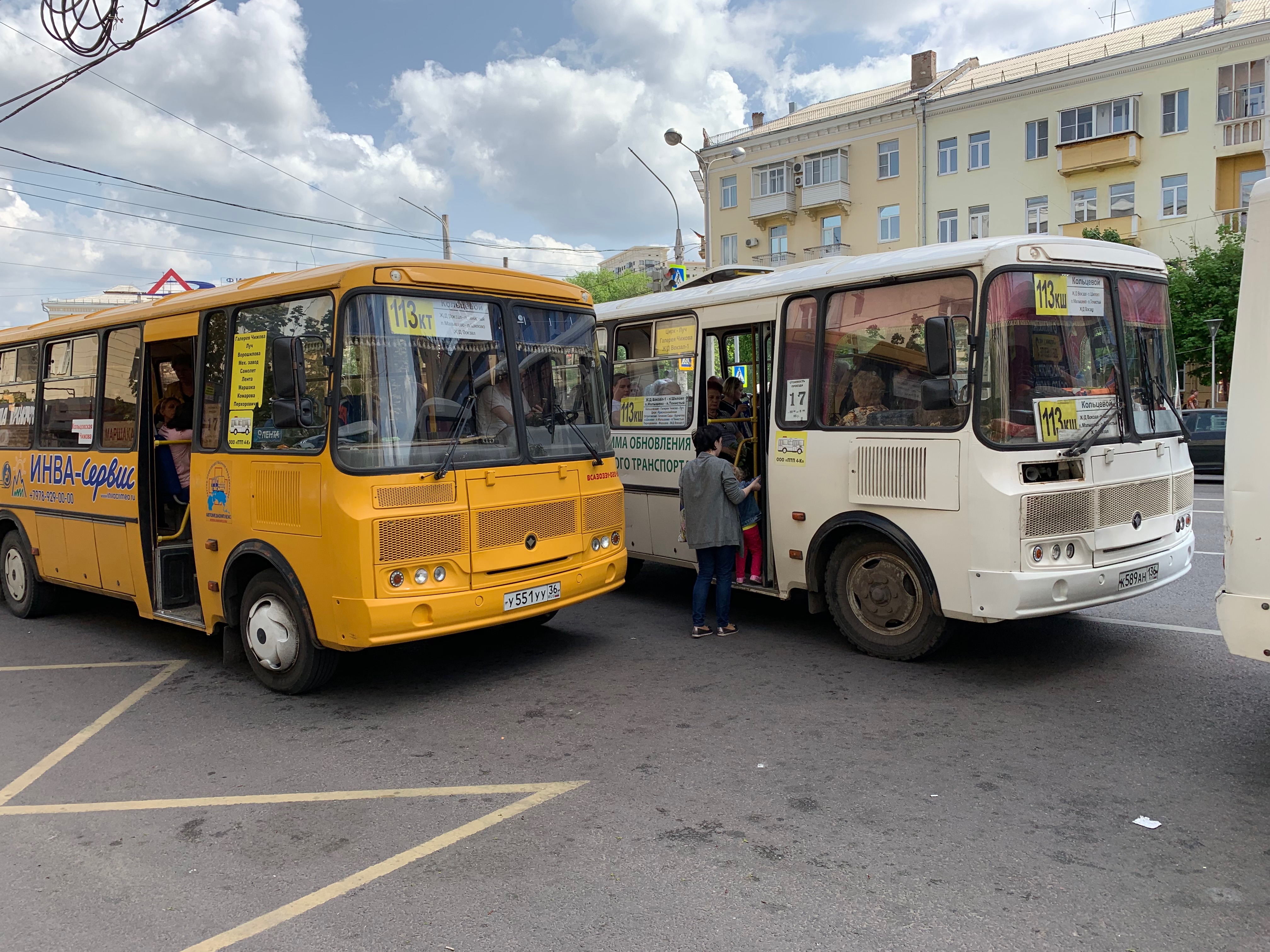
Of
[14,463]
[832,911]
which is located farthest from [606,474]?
[14,463]

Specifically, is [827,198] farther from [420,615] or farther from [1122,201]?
[420,615]

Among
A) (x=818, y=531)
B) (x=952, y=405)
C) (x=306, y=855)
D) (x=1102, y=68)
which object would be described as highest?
(x=1102, y=68)

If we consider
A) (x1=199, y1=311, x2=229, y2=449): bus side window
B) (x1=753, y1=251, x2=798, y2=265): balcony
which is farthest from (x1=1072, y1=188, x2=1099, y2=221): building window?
(x1=199, y1=311, x2=229, y2=449): bus side window

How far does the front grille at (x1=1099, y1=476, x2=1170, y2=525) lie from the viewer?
20.3ft

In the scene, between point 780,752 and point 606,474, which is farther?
point 606,474

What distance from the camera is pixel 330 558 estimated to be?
577 cm

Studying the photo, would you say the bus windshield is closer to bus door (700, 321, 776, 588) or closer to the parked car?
bus door (700, 321, 776, 588)

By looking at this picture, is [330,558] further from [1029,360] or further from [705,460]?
[1029,360]

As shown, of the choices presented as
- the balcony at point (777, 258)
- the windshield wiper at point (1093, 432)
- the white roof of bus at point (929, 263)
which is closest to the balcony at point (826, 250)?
the balcony at point (777, 258)

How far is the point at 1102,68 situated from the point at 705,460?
3483cm

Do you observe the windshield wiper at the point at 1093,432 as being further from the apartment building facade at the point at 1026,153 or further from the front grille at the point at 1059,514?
the apartment building facade at the point at 1026,153

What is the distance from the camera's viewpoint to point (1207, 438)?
18.2m

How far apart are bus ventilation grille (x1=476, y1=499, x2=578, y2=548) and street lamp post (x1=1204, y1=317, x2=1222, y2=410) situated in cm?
2111

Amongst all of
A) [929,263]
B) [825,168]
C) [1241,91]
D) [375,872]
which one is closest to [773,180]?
[825,168]
